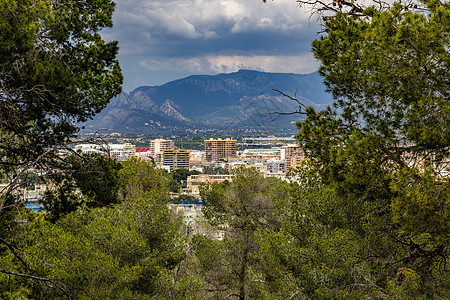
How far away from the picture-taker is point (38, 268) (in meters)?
6.13

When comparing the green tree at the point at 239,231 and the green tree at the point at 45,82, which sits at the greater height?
the green tree at the point at 45,82

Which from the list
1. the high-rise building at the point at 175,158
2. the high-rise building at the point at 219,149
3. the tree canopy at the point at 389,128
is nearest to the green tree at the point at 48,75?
the tree canopy at the point at 389,128

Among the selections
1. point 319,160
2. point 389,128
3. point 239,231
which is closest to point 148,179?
point 239,231

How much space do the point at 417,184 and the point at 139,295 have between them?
5.35 m

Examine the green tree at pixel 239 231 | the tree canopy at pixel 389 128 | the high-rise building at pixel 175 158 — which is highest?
the tree canopy at pixel 389 128

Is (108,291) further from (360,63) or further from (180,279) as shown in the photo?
(360,63)

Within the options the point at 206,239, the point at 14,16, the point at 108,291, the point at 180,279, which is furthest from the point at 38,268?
the point at 206,239

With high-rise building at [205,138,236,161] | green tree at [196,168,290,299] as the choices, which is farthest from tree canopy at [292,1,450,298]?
high-rise building at [205,138,236,161]

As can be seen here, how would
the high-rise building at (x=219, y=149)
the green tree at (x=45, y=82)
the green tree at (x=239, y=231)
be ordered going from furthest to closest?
the high-rise building at (x=219, y=149)
the green tree at (x=239, y=231)
the green tree at (x=45, y=82)

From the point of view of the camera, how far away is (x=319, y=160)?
16.1 ft

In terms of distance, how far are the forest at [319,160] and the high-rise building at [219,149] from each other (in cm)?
12202

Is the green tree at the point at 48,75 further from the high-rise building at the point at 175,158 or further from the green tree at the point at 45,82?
the high-rise building at the point at 175,158

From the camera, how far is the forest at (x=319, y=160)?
3861 millimetres

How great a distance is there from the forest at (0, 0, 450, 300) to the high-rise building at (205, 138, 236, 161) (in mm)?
122020
